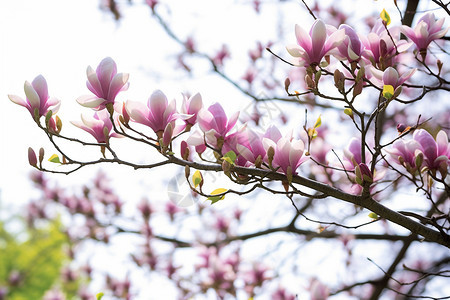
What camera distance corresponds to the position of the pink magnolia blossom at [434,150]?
3.65ft

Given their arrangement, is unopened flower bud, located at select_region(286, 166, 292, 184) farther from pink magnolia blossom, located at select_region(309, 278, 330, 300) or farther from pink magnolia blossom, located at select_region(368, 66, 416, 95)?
pink magnolia blossom, located at select_region(309, 278, 330, 300)

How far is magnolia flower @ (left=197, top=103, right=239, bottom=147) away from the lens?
1057 millimetres

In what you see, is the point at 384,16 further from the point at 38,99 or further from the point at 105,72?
the point at 38,99

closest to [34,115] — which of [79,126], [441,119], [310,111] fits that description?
[79,126]

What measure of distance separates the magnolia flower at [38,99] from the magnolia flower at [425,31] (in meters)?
1.02

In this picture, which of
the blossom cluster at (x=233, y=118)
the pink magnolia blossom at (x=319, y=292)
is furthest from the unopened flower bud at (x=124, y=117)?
the pink magnolia blossom at (x=319, y=292)

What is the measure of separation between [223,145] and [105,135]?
1.00 feet

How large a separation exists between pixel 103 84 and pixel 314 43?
0.55 m

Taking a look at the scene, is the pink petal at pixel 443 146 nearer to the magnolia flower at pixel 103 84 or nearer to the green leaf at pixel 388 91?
the green leaf at pixel 388 91

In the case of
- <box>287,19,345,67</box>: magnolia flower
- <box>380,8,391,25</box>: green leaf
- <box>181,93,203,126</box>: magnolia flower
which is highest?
<box>380,8,391,25</box>: green leaf

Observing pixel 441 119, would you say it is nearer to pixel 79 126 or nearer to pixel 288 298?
pixel 288 298

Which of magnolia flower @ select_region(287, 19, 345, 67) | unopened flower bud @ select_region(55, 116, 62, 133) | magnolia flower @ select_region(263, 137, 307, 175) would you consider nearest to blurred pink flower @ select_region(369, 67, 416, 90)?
magnolia flower @ select_region(287, 19, 345, 67)

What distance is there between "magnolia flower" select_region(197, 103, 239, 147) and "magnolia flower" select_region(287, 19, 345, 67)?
23 cm

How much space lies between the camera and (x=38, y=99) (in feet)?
3.63
